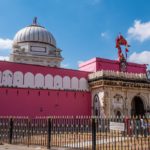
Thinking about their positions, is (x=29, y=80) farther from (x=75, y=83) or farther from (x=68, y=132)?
(x=68, y=132)

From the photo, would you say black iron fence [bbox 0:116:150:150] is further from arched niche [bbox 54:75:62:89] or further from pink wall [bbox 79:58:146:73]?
pink wall [bbox 79:58:146:73]

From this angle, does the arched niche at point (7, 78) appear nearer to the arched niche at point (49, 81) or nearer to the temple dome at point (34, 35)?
the arched niche at point (49, 81)

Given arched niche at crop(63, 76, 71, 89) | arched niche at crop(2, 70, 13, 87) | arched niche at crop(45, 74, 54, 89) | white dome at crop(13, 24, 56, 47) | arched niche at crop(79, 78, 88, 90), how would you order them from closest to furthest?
arched niche at crop(2, 70, 13, 87) → arched niche at crop(45, 74, 54, 89) → arched niche at crop(63, 76, 71, 89) → arched niche at crop(79, 78, 88, 90) → white dome at crop(13, 24, 56, 47)

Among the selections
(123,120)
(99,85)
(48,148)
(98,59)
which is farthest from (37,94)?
(123,120)

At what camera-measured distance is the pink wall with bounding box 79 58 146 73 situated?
83.4 ft

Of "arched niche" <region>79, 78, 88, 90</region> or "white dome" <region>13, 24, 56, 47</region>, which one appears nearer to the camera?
"arched niche" <region>79, 78, 88, 90</region>

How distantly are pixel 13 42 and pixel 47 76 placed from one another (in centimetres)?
1102

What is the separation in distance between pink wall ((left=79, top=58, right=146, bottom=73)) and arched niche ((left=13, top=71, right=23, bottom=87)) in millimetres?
7612

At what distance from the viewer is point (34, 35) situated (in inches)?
1205

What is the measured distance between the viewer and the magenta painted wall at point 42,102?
2053 centimetres

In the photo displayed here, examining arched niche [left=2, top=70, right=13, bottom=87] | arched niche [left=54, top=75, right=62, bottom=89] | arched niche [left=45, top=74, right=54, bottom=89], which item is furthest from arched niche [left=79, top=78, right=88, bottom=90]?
arched niche [left=2, top=70, right=13, bottom=87]

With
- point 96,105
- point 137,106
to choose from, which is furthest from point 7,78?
point 137,106

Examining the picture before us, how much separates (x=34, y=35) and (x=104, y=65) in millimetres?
9970

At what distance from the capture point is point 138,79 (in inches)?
981
